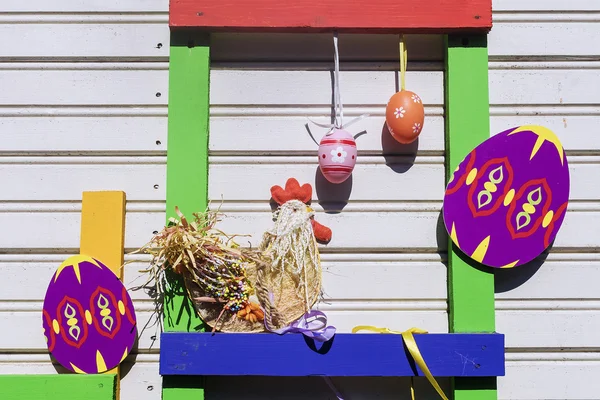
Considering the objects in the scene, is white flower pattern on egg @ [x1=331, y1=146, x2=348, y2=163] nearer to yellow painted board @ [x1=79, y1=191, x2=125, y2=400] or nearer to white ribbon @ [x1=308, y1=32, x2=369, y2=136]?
white ribbon @ [x1=308, y1=32, x2=369, y2=136]

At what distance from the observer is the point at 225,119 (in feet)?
8.85

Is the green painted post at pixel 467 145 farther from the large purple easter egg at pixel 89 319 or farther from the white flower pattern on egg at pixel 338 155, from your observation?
the large purple easter egg at pixel 89 319

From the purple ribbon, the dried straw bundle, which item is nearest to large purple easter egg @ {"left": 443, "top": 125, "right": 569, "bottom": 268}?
the purple ribbon

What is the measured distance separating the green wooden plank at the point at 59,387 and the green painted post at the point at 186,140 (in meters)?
0.25

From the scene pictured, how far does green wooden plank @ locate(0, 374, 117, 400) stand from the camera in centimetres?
249

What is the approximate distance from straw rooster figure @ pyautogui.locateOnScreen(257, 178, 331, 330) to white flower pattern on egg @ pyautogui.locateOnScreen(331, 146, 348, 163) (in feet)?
0.80

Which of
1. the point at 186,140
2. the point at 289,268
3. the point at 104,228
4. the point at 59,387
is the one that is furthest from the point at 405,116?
the point at 59,387

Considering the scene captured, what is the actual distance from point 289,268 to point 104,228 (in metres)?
0.84

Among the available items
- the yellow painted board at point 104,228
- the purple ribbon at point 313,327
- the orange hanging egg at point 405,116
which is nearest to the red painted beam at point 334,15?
the orange hanging egg at point 405,116

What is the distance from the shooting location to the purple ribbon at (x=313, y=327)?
7.91 feet

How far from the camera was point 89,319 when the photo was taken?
2527 millimetres

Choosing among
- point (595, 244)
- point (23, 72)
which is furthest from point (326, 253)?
point (23, 72)

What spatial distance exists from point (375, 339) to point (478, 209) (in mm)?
710

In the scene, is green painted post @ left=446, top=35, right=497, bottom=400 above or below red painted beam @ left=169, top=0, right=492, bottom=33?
below
